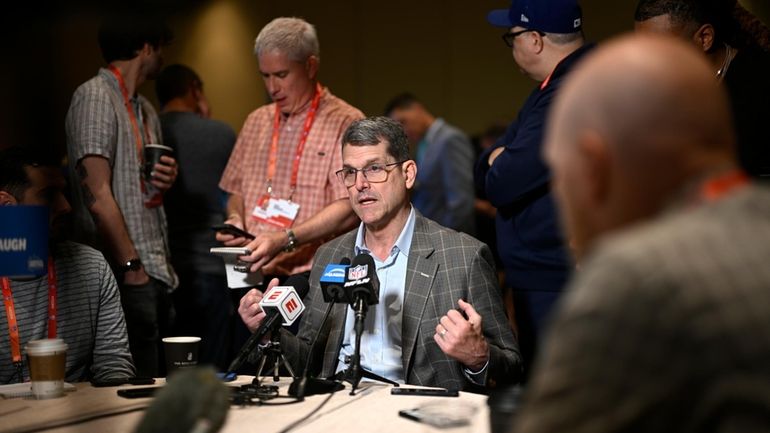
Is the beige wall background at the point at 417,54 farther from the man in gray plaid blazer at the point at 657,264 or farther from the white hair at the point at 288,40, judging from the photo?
the man in gray plaid blazer at the point at 657,264

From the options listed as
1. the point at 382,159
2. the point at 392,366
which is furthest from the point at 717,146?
the point at 382,159

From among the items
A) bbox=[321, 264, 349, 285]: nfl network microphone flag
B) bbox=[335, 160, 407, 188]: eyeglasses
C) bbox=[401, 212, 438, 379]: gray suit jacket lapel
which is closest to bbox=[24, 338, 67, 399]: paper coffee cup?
bbox=[321, 264, 349, 285]: nfl network microphone flag

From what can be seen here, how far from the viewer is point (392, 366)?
102 inches

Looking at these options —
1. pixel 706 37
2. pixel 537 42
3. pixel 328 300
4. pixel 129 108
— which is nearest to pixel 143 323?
pixel 129 108

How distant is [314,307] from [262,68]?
1.19 m

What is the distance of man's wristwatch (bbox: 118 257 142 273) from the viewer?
10.9ft

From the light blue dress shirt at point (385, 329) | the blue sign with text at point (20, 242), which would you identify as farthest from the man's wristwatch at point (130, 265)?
the blue sign with text at point (20, 242)

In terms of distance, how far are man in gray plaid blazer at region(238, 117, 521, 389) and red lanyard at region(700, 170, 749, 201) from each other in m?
1.39

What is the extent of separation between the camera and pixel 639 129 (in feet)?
3.04

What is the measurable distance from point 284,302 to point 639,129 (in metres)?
1.48

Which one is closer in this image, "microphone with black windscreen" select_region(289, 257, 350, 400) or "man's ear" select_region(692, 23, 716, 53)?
"microphone with black windscreen" select_region(289, 257, 350, 400)

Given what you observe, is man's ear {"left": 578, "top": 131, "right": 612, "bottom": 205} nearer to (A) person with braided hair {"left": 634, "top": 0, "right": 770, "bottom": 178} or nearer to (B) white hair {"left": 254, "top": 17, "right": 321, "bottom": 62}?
(A) person with braided hair {"left": 634, "top": 0, "right": 770, "bottom": 178}

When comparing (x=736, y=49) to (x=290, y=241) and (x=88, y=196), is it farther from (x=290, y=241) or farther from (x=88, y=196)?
(x=88, y=196)

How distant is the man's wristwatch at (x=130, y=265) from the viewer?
10.9ft
